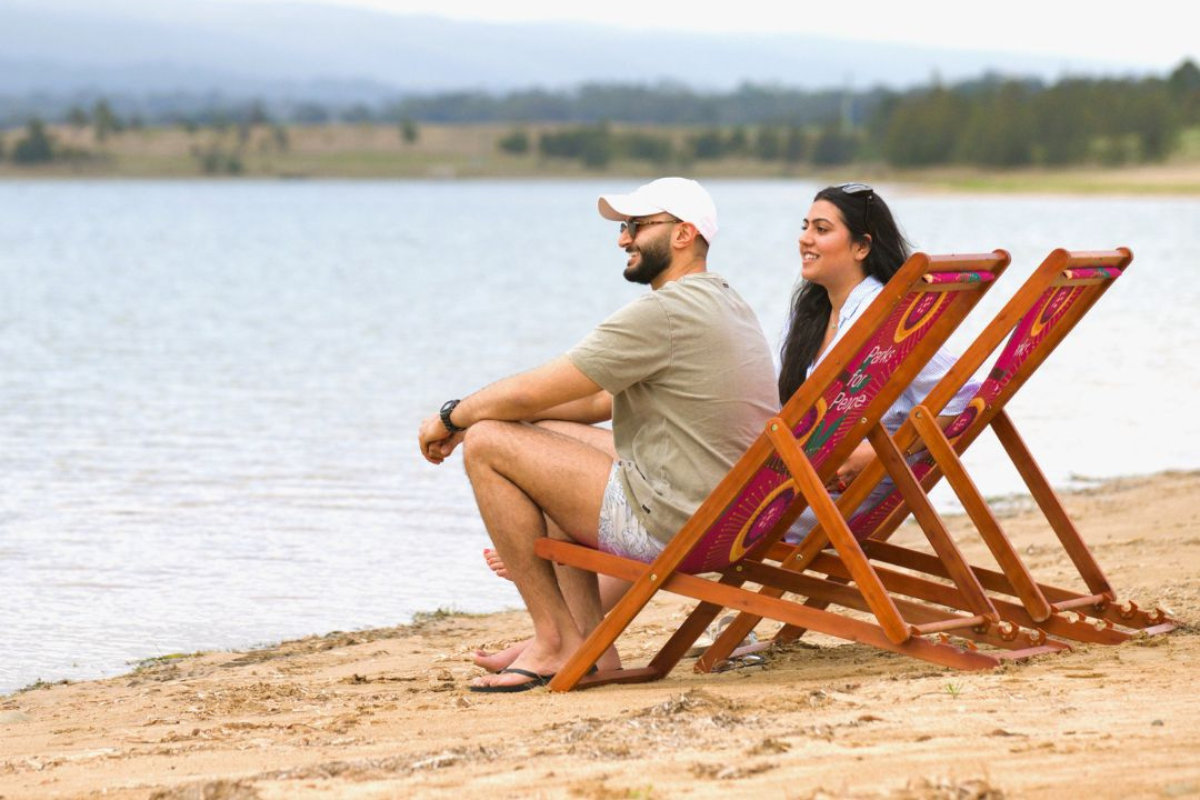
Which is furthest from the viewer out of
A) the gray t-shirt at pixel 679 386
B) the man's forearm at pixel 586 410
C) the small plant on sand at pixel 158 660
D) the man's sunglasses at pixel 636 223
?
the small plant on sand at pixel 158 660

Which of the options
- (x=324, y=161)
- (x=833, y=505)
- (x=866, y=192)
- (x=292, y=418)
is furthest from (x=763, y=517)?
(x=324, y=161)

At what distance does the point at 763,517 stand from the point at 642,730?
97 cm

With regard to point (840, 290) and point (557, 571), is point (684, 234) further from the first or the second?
point (557, 571)

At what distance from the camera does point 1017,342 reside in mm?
4594

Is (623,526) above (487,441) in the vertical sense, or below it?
below

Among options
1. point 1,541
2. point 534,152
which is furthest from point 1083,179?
point 1,541

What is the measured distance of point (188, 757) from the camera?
3891 millimetres

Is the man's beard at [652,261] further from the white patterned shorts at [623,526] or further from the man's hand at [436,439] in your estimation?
the man's hand at [436,439]

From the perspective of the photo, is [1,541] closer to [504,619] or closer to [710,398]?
[504,619]

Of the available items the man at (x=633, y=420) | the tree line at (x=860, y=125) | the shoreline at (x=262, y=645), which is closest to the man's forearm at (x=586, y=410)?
the man at (x=633, y=420)

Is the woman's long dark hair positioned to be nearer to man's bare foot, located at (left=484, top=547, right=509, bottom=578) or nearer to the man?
the man

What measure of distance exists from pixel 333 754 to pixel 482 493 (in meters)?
1.00

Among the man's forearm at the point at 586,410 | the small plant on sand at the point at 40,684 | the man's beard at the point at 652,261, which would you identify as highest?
the man's beard at the point at 652,261

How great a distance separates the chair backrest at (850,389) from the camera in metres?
4.06
